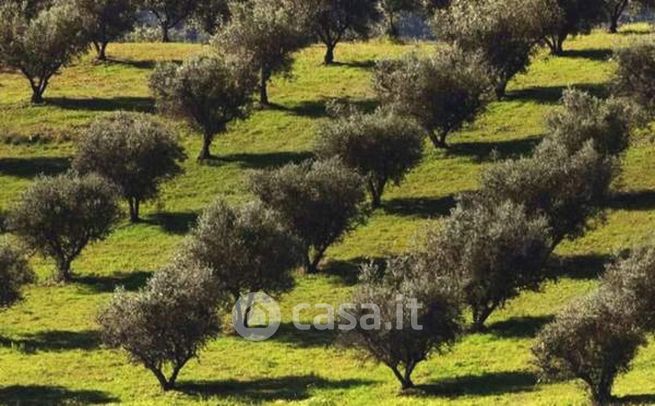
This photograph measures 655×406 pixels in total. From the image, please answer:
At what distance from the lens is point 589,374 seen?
4344 centimetres

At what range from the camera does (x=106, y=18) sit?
399 feet

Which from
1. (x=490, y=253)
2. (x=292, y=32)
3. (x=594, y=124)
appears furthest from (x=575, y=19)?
(x=490, y=253)

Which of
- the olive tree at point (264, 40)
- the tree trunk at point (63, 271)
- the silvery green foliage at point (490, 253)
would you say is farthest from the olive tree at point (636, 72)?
the tree trunk at point (63, 271)

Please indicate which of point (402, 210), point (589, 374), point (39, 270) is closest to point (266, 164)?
point (402, 210)

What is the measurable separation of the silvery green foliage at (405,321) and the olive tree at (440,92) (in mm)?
38492

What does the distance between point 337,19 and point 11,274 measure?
223 ft

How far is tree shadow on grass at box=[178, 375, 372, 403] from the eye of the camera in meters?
47.6

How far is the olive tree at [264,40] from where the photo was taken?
99.3 metres

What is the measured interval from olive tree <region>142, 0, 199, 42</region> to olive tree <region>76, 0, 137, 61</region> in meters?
8.35

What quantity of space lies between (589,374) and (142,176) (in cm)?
4535

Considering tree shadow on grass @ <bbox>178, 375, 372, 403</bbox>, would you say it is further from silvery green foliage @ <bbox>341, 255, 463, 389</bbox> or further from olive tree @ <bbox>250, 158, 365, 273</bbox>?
olive tree @ <bbox>250, 158, 365, 273</bbox>

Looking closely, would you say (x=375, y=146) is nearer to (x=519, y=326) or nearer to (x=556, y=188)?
(x=556, y=188)

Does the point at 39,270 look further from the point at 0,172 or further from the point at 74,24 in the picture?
the point at 74,24

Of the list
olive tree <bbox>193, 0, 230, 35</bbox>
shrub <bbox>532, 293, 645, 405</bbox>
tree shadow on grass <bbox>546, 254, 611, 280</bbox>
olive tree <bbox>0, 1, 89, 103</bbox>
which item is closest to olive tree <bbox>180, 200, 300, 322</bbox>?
tree shadow on grass <bbox>546, 254, 611, 280</bbox>
